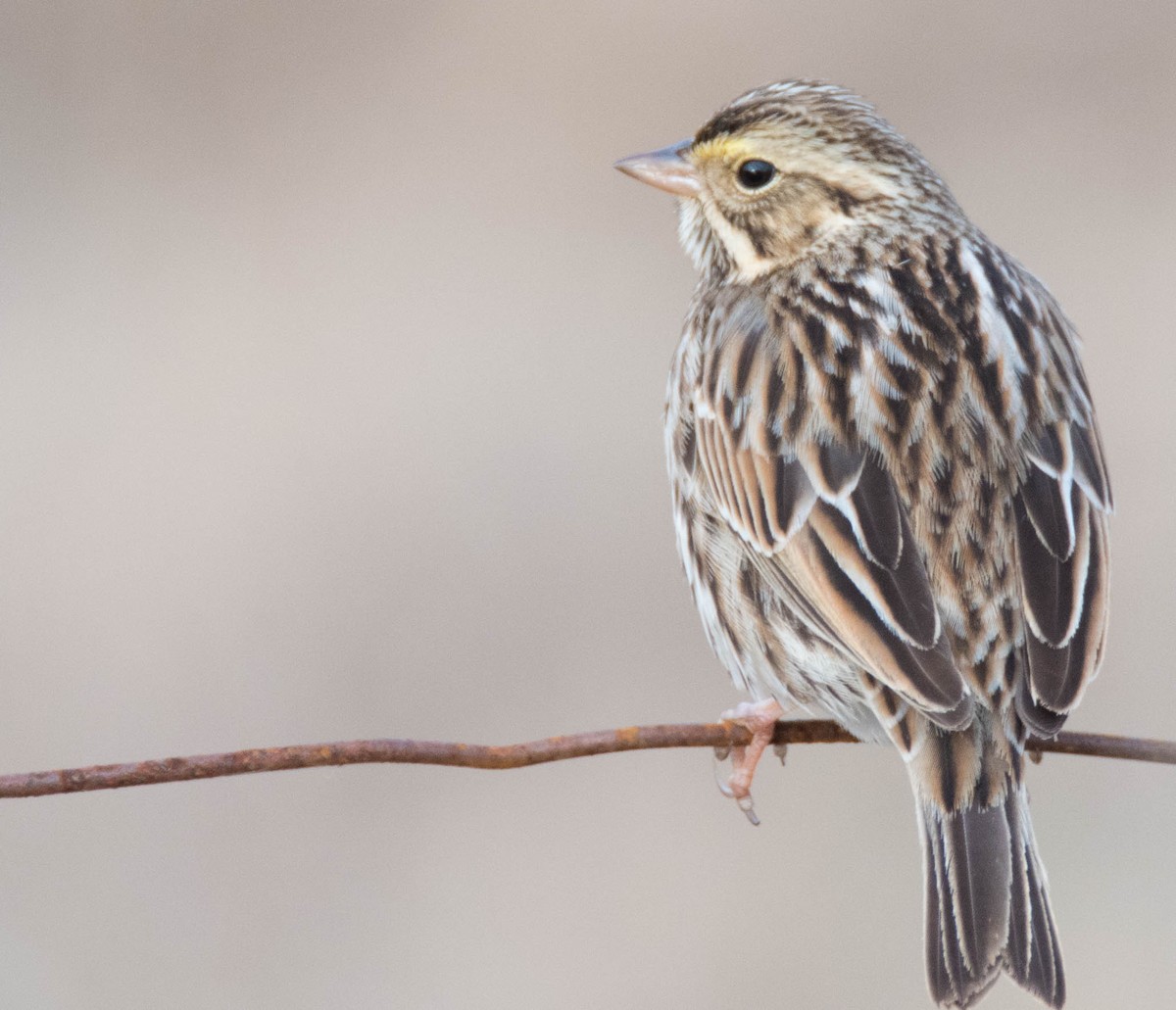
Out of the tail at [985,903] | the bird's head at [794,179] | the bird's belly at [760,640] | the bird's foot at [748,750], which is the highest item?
the bird's head at [794,179]

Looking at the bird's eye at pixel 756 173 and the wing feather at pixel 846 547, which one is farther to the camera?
the bird's eye at pixel 756 173

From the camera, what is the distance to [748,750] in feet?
13.6

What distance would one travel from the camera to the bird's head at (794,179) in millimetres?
4656

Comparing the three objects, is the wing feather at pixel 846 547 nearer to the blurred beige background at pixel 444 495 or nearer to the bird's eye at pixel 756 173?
the bird's eye at pixel 756 173

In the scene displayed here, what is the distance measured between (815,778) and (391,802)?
5.60 feet

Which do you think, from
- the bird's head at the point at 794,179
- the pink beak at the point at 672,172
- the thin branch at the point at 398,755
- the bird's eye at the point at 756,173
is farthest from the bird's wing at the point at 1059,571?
the pink beak at the point at 672,172

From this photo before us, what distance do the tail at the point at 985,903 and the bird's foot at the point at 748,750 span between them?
454 millimetres

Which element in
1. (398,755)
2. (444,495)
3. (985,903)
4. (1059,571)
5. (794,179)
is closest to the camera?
(398,755)

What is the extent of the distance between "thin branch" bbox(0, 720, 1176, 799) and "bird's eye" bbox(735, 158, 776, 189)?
1787mm

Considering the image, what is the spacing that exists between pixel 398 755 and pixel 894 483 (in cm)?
132

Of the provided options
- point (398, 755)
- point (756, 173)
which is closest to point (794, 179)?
point (756, 173)

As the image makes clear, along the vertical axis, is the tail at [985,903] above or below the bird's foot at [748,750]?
below

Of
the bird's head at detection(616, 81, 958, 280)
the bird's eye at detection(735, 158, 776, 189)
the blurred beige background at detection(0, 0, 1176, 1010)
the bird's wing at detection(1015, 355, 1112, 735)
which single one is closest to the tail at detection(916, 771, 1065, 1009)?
the bird's wing at detection(1015, 355, 1112, 735)

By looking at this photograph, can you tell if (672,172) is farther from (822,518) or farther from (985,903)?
(985,903)
